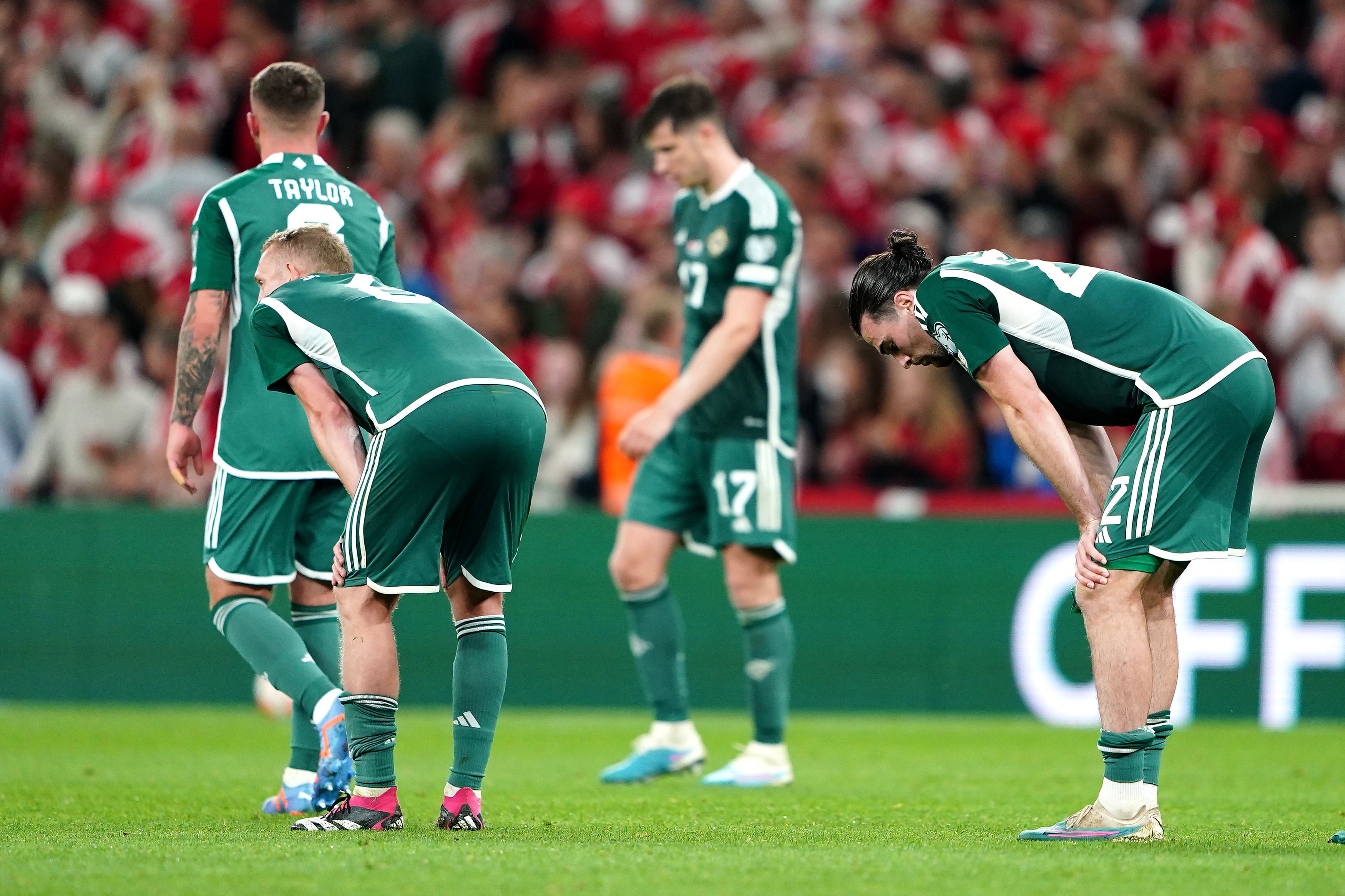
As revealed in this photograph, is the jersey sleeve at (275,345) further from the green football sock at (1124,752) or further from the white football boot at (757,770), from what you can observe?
the white football boot at (757,770)

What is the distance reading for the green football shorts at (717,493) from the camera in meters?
7.25

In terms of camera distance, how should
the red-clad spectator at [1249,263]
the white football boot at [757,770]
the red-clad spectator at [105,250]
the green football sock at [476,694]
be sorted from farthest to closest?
the red-clad spectator at [105,250]
the red-clad spectator at [1249,263]
the white football boot at [757,770]
the green football sock at [476,694]

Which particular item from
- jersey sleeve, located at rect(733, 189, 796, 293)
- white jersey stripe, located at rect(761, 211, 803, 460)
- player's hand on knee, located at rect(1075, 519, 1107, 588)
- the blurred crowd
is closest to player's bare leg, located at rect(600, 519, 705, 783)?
white jersey stripe, located at rect(761, 211, 803, 460)

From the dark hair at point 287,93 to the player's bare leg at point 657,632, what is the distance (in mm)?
2319

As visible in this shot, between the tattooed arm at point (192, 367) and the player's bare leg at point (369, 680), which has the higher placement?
the tattooed arm at point (192, 367)

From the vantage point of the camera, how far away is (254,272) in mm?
6074

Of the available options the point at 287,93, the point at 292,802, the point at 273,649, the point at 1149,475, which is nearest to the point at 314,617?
the point at 273,649

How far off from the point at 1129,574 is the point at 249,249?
3182 millimetres

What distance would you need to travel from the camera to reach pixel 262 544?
5988 millimetres

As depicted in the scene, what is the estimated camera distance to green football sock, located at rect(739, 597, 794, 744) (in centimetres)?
725

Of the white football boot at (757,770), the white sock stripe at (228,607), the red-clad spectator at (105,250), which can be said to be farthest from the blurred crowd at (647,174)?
the white sock stripe at (228,607)

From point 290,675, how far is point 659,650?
7.14ft

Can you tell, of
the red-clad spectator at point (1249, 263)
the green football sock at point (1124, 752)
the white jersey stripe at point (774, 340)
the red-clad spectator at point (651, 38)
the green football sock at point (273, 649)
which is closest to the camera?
the green football sock at point (1124, 752)

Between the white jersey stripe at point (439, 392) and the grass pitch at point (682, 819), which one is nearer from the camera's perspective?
the grass pitch at point (682, 819)
